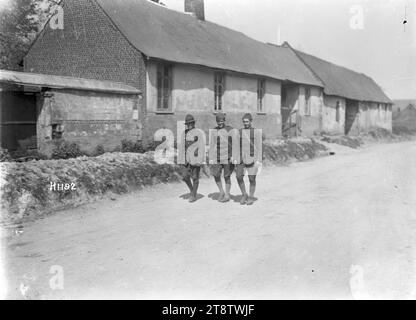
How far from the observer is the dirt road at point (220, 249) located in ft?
14.7

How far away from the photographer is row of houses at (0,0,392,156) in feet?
46.5

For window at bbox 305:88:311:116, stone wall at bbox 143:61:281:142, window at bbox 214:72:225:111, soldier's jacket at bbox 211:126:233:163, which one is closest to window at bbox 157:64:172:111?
stone wall at bbox 143:61:281:142

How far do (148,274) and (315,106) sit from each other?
28927mm

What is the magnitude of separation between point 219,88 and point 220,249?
1574 cm

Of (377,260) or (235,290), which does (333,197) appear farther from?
(235,290)

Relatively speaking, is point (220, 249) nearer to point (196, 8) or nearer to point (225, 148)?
point (225, 148)

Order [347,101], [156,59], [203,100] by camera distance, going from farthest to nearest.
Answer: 1. [347,101]
2. [203,100]
3. [156,59]

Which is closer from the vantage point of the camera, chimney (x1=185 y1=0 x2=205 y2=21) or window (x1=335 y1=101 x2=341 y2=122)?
chimney (x1=185 y1=0 x2=205 y2=21)

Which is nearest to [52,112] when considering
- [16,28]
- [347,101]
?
[16,28]

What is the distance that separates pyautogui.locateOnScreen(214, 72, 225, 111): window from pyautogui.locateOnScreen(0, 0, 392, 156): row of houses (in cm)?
5

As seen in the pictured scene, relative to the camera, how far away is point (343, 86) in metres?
37.3

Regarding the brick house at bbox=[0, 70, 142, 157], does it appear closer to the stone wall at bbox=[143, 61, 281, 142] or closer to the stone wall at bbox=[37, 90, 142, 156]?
the stone wall at bbox=[37, 90, 142, 156]

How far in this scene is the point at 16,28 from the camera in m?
25.5
